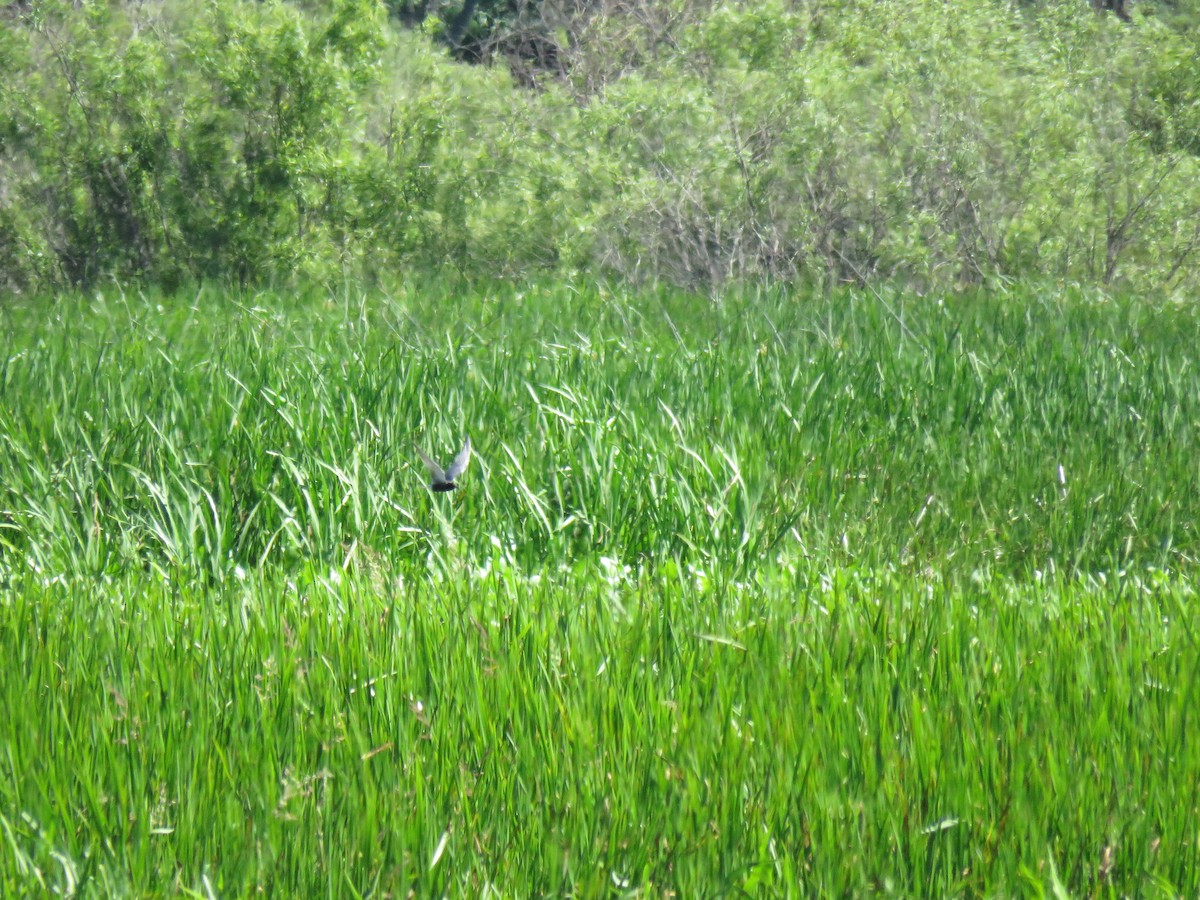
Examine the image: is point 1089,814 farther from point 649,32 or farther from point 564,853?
point 649,32

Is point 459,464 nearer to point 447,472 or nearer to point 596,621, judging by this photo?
point 447,472

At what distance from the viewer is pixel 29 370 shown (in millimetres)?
4668

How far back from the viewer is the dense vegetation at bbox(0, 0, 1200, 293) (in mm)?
10492

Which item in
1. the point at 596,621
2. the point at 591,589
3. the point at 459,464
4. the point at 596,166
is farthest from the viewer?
the point at 596,166

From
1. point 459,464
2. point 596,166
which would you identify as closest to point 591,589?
point 459,464

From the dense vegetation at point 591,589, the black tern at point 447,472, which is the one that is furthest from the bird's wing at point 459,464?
the dense vegetation at point 591,589

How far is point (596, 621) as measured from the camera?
2730 mm

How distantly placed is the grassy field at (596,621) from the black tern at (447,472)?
0.63 feet

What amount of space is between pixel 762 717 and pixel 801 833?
12.2 inches

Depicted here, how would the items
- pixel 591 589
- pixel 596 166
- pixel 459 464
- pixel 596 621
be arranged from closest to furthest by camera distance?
pixel 596 621 < pixel 591 589 < pixel 459 464 < pixel 596 166

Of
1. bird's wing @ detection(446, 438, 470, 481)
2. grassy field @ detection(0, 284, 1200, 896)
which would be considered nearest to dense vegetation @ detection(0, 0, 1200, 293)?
grassy field @ detection(0, 284, 1200, 896)

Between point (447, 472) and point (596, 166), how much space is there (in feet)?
26.8

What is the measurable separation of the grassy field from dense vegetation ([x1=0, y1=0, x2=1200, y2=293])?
532 cm

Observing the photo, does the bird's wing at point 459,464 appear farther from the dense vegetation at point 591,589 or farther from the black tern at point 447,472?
the dense vegetation at point 591,589
